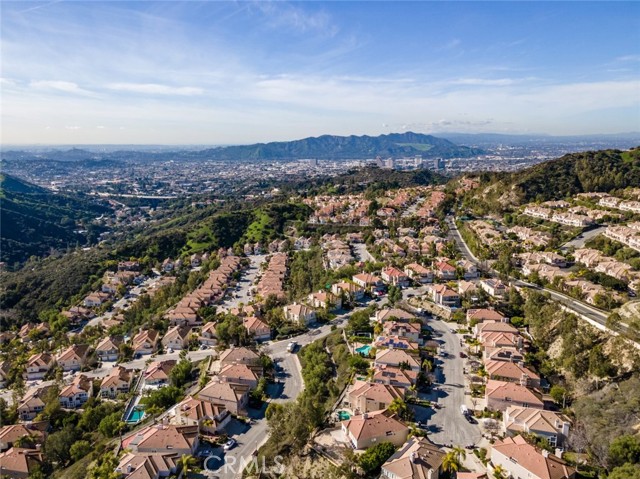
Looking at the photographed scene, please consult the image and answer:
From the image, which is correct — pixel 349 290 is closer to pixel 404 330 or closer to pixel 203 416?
pixel 404 330

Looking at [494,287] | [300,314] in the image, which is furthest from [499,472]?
[494,287]

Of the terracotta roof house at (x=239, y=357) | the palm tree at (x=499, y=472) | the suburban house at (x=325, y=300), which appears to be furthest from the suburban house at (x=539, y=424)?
the suburban house at (x=325, y=300)

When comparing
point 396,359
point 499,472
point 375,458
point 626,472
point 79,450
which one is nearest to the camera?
point 626,472

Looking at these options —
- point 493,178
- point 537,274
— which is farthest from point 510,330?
point 493,178

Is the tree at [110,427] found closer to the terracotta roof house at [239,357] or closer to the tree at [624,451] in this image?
the terracotta roof house at [239,357]

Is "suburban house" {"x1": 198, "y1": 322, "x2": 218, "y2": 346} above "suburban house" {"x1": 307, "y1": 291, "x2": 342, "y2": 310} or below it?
below

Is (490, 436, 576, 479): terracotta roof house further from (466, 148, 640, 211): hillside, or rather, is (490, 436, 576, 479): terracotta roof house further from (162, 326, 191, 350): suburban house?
(466, 148, 640, 211): hillside

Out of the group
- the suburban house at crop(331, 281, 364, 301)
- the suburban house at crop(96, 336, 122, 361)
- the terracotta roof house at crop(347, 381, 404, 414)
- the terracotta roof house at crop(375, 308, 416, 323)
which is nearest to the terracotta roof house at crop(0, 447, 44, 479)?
the suburban house at crop(96, 336, 122, 361)
